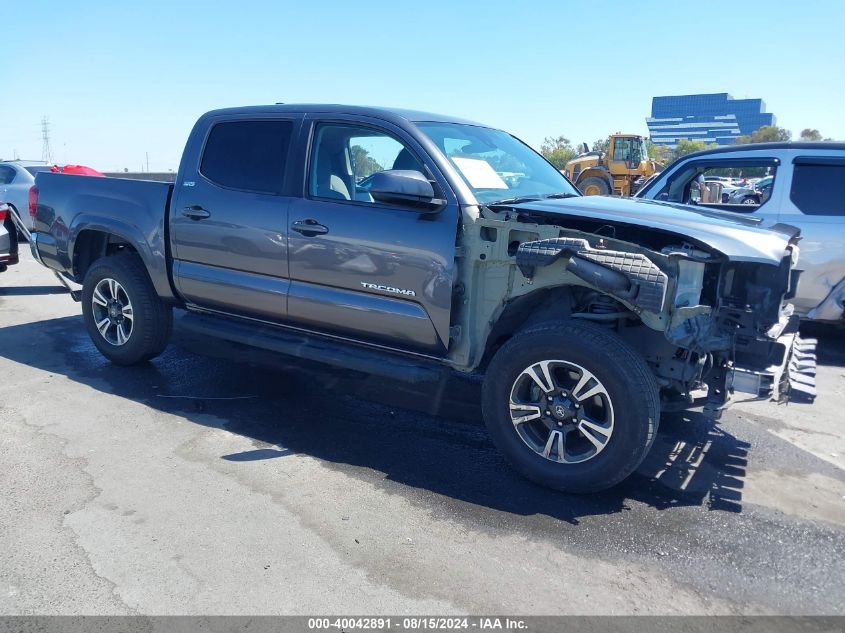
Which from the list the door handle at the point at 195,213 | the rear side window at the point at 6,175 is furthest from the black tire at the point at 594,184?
the door handle at the point at 195,213

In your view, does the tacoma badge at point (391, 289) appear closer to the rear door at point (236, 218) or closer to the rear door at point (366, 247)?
the rear door at point (366, 247)

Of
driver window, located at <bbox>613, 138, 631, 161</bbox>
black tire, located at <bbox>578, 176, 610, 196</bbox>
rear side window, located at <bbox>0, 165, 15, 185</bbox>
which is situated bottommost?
rear side window, located at <bbox>0, 165, 15, 185</bbox>

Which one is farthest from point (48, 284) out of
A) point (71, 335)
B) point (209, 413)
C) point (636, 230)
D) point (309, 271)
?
point (636, 230)

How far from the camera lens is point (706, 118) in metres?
164

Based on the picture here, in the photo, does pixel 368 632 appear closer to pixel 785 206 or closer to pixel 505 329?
pixel 505 329

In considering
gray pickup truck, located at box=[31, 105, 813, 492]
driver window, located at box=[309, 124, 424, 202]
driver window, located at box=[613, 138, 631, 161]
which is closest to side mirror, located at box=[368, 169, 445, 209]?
gray pickup truck, located at box=[31, 105, 813, 492]

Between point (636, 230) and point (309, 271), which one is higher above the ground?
point (636, 230)

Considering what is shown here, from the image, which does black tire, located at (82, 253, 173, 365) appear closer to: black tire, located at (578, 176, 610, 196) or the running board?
the running board

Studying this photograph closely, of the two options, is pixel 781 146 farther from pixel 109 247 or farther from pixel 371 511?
pixel 109 247

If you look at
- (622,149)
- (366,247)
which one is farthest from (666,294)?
(622,149)

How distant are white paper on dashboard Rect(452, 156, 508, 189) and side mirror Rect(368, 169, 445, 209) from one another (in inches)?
13.6

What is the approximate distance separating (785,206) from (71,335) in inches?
284

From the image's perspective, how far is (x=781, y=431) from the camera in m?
4.88

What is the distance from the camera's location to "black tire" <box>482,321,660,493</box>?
3510 millimetres
